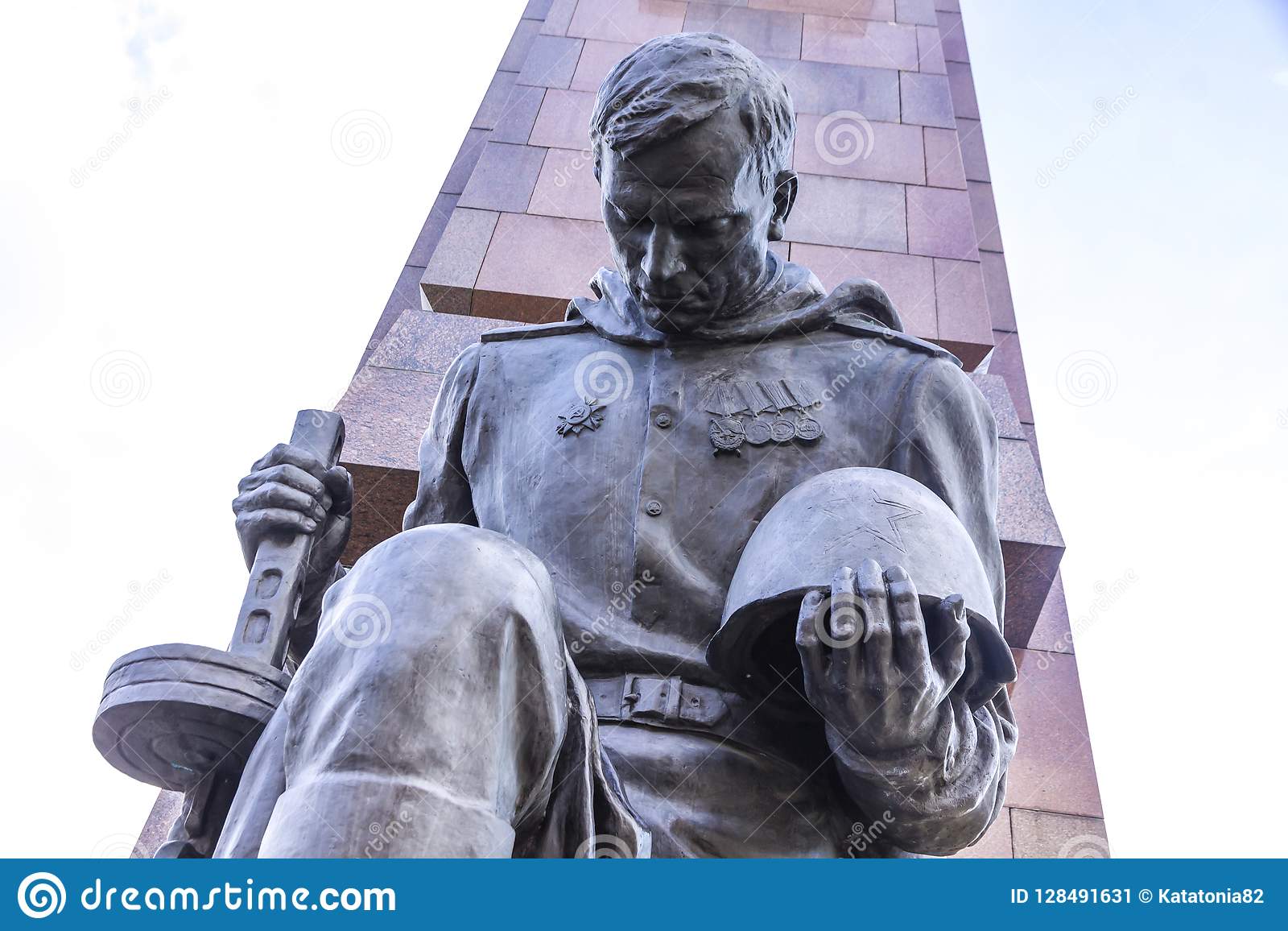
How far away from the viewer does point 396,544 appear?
7.77ft

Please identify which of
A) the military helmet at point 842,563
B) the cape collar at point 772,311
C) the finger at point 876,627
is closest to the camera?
the finger at point 876,627

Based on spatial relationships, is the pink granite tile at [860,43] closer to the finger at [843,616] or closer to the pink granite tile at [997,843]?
the pink granite tile at [997,843]

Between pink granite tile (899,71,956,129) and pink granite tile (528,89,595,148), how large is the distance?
1.88 metres

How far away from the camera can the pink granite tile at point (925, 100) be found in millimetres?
8148

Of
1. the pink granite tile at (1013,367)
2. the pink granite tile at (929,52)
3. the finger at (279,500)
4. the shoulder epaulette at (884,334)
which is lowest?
the finger at (279,500)

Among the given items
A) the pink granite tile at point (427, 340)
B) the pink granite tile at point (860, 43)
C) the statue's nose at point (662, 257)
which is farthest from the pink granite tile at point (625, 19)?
the statue's nose at point (662, 257)

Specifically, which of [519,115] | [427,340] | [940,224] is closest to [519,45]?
[519,115]

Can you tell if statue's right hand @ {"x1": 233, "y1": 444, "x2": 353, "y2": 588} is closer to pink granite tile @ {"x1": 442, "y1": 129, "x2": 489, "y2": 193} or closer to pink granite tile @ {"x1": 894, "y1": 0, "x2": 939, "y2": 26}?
pink granite tile @ {"x1": 442, "y1": 129, "x2": 489, "y2": 193}

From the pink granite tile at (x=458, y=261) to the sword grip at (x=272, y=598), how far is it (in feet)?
11.9

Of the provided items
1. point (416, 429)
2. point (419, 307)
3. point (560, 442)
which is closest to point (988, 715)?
point (560, 442)

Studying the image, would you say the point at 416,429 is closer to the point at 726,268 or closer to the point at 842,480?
the point at 726,268

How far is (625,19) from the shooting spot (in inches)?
343

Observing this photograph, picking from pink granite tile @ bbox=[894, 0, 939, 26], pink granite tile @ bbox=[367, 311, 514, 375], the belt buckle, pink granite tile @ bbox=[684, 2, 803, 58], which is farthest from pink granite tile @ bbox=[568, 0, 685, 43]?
the belt buckle

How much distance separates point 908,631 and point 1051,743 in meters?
3.54
